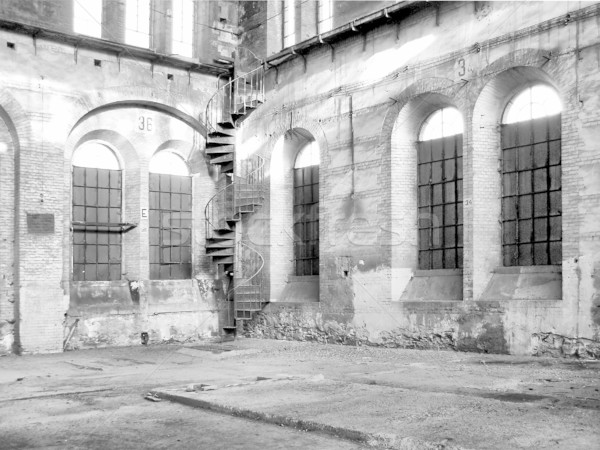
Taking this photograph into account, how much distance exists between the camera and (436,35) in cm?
1563

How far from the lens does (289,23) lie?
2002 centimetres

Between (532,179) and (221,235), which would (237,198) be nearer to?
(221,235)

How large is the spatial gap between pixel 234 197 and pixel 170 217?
5.99ft

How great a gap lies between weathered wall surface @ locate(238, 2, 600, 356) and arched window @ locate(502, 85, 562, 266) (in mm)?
229

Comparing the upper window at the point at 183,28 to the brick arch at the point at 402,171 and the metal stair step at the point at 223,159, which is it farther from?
the brick arch at the point at 402,171

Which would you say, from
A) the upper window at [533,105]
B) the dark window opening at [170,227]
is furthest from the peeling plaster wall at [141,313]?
the upper window at [533,105]

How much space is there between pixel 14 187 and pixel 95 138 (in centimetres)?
258

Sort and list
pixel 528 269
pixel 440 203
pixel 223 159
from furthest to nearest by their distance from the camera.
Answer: pixel 223 159 → pixel 440 203 → pixel 528 269

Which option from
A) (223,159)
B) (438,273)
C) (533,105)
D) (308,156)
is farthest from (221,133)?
→ (533,105)

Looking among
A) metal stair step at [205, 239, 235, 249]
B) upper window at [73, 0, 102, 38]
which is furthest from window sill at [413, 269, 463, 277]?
upper window at [73, 0, 102, 38]

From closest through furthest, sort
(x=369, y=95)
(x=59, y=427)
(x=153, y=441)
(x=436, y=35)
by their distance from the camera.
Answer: (x=153, y=441)
(x=59, y=427)
(x=436, y=35)
(x=369, y=95)


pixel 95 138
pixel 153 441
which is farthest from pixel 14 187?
pixel 153 441

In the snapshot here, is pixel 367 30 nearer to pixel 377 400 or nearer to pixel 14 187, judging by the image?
pixel 14 187

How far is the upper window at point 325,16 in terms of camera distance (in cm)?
1858
